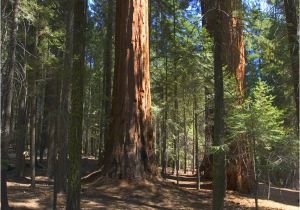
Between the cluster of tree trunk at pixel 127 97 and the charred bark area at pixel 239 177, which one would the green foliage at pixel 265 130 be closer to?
the cluster of tree trunk at pixel 127 97

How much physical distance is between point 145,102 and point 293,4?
548 centimetres

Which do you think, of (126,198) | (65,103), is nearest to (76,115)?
(65,103)

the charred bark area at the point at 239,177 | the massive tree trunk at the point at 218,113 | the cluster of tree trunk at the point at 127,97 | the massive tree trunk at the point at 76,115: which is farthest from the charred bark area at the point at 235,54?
the massive tree trunk at the point at 76,115

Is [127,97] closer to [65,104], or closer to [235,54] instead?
[65,104]

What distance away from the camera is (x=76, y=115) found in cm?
865

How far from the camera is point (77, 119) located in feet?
28.3

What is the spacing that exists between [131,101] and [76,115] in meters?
4.75

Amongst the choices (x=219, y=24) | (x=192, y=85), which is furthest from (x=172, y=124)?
(x=219, y=24)

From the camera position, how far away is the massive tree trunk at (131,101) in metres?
13.0

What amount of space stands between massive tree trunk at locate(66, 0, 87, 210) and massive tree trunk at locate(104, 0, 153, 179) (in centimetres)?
442

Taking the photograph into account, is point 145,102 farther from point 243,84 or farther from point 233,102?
point 243,84

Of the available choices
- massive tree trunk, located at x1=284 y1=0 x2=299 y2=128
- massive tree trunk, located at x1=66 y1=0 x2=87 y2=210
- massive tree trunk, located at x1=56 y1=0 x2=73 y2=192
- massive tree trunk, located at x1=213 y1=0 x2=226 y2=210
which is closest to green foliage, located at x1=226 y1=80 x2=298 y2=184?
massive tree trunk, located at x1=284 y1=0 x2=299 y2=128

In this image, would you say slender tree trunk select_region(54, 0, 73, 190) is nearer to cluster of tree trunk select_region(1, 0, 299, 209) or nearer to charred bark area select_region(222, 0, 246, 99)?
cluster of tree trunk select_region(1, 0, 299, 209)

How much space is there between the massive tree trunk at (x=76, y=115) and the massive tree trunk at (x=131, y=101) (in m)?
4.42
